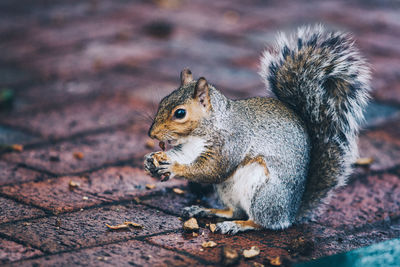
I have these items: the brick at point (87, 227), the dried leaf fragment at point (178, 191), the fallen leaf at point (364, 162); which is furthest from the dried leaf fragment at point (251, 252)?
the fallen leaf at point (364, 162)

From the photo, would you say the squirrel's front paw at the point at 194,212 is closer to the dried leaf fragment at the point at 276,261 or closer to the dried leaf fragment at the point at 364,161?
the dried leaf fragment at the point at 276,261

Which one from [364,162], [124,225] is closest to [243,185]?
[124,225]

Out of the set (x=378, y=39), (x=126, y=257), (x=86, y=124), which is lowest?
(x=126, y=257)

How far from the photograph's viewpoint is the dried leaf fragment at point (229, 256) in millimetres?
1891

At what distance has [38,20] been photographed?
5121mm

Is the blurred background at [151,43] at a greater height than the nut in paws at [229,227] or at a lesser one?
greater

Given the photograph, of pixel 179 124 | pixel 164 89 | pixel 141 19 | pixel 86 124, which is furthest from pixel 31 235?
pixel 141 19

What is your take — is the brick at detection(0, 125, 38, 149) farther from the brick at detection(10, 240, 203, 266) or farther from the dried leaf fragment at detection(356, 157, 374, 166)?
the dried leaf fragment at detection(356, 157, 374, 166)

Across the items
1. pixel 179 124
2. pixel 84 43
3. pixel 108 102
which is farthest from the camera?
pixel 84 43

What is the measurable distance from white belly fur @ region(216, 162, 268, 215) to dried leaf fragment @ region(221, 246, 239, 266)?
26 centimetres

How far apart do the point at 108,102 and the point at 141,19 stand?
5.90ft

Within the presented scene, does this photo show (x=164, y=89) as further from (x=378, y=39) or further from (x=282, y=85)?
(x=378, y=39)

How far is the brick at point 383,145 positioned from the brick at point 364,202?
160 millimetres

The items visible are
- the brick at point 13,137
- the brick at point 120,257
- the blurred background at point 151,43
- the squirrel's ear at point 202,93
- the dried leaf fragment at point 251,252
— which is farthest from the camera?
the blurred background at point 151,43
